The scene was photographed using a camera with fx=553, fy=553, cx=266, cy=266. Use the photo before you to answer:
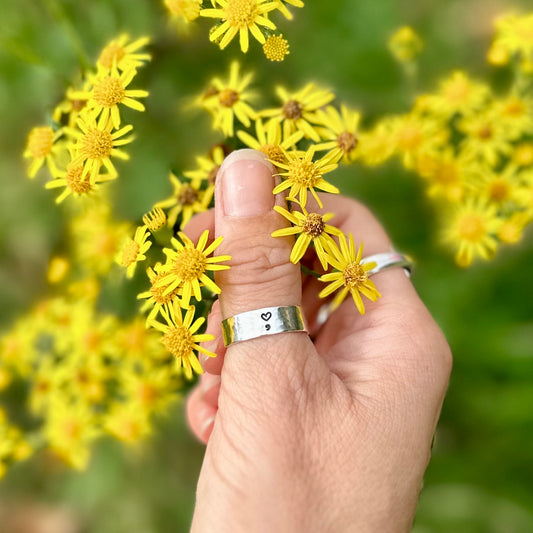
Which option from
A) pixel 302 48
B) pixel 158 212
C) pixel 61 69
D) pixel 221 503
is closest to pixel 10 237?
pixel 61 69

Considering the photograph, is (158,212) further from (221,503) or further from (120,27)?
(120,27)

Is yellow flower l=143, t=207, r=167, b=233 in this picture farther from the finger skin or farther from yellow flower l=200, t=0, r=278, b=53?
the finger skin

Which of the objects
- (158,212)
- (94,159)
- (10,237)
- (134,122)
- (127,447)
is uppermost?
(10,237)

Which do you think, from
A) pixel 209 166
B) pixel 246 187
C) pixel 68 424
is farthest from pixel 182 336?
pixel 68 424

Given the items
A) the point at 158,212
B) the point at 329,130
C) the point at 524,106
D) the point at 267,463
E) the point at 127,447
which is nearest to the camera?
the point at 267,463

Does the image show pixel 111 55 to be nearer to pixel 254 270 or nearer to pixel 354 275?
pixel 254 270

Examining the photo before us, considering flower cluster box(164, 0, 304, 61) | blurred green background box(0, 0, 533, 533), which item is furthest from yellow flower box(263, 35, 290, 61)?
blurred green background box(0, 0, 533, 533)
